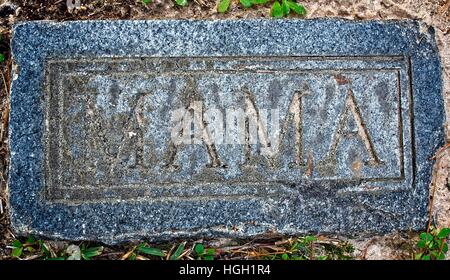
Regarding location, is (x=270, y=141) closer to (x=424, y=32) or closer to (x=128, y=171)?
(x=128, y=171)

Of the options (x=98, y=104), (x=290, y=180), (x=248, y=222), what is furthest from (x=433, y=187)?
(x=98, y=104)

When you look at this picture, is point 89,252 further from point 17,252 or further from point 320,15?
point 320,15

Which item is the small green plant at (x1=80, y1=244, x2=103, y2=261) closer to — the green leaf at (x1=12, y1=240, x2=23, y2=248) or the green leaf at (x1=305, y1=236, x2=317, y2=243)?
the green leaf at (x1=12, y1=240, x2=23, y2=248)

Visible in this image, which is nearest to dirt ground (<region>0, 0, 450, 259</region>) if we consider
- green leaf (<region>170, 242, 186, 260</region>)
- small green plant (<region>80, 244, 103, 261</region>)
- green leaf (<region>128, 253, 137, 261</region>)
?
small green plant (<region>80, 244, 103, 261</region>)

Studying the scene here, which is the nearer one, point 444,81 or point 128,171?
point 128,171

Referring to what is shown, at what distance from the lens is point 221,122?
2232 mm

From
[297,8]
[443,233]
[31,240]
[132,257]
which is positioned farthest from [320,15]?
[31,240]

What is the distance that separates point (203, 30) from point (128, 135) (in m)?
0.59

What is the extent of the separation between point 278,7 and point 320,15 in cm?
22

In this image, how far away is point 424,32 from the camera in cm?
231

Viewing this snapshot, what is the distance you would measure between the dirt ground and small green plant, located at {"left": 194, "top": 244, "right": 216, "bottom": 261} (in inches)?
27.2

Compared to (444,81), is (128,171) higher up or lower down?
lower down

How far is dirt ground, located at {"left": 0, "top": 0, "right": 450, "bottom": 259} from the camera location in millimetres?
2346
